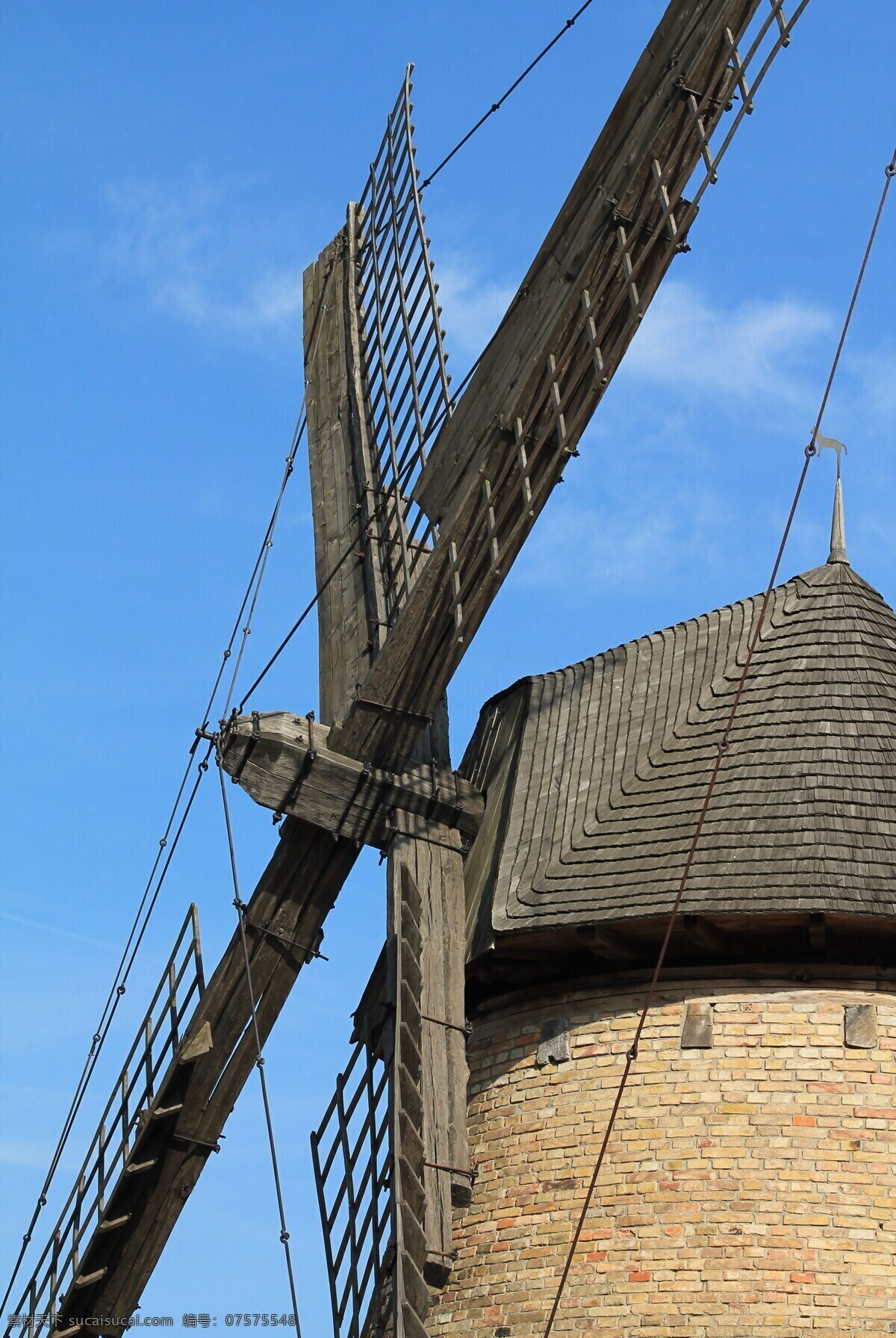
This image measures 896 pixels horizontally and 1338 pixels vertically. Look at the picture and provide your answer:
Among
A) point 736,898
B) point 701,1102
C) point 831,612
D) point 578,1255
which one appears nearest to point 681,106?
point 831,612

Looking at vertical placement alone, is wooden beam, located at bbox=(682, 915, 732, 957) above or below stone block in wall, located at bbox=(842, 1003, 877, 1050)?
above

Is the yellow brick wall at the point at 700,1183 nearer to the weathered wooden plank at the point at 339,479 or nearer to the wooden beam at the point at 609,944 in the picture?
the wooden beam at the point at 609,944

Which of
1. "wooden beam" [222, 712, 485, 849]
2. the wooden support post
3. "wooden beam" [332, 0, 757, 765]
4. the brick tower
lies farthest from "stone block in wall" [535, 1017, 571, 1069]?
"wooden beam" [332, 0, 757, 765]

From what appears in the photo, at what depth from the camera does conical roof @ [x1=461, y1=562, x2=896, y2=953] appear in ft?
31.8

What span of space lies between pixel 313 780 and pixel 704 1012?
6.62 feet

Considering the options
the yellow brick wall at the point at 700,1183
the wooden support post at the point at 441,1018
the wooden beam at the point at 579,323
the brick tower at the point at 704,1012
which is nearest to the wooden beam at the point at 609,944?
the brick tower at the point at 704,1012

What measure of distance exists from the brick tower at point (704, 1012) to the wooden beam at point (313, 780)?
684mm

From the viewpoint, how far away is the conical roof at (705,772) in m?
9.70

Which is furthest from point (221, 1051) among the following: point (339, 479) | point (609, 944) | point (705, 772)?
point (339, 479)

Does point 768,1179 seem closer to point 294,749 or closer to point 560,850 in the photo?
point 560,850

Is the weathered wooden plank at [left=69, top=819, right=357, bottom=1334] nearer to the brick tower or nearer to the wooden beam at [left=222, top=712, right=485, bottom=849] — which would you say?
the wooden beam at [left=222, top=712, right=485, bottom=849]

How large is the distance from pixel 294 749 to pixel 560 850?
4.57ft

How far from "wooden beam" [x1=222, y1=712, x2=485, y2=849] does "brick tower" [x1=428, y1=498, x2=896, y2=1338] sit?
0.68 meters

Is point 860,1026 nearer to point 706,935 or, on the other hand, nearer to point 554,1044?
point 706,935
